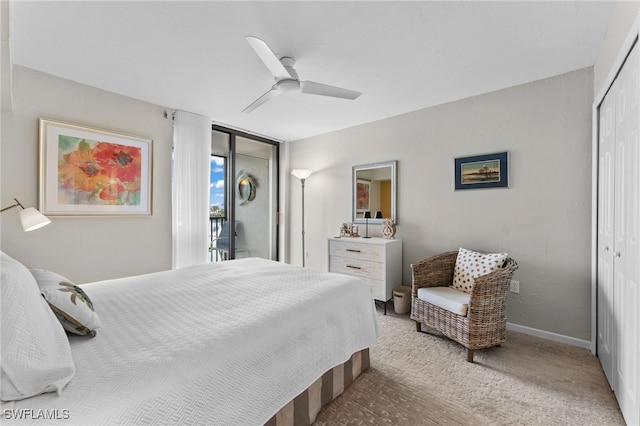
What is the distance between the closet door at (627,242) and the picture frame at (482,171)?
3.26 feet

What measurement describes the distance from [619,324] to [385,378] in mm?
1459

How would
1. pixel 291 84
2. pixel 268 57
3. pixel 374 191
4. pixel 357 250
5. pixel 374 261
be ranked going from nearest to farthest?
1. pixel 268 57
2. pixel 291 84
3. pixel 374 261
4. pixel 357 250
5. pixel 374 191

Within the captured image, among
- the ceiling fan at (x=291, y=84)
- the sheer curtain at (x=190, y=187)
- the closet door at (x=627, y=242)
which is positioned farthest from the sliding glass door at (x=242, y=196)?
the closet door at (x=627, y=242)

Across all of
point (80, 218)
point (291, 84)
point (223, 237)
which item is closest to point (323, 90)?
point (291, 84)

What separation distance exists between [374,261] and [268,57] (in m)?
2.33

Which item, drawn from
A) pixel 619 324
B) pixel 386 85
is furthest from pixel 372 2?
pixel 619 324

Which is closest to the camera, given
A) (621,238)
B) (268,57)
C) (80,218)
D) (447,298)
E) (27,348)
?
(27,348)

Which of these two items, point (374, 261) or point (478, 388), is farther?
point (374, 261)

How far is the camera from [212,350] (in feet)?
3.48

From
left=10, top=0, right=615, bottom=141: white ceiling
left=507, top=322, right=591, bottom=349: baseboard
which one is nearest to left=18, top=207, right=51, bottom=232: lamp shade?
left=10, top=0, right=615, bottom=141: white ceiling

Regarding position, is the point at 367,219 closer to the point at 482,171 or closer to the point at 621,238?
the point at 482,171

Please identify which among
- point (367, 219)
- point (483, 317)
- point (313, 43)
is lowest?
point (483, 317)

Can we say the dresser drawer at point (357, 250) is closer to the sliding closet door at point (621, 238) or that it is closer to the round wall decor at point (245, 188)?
the round wall decor at point (245, 188)

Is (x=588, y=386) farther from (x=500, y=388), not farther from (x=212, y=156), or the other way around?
(x=212, y=156)
